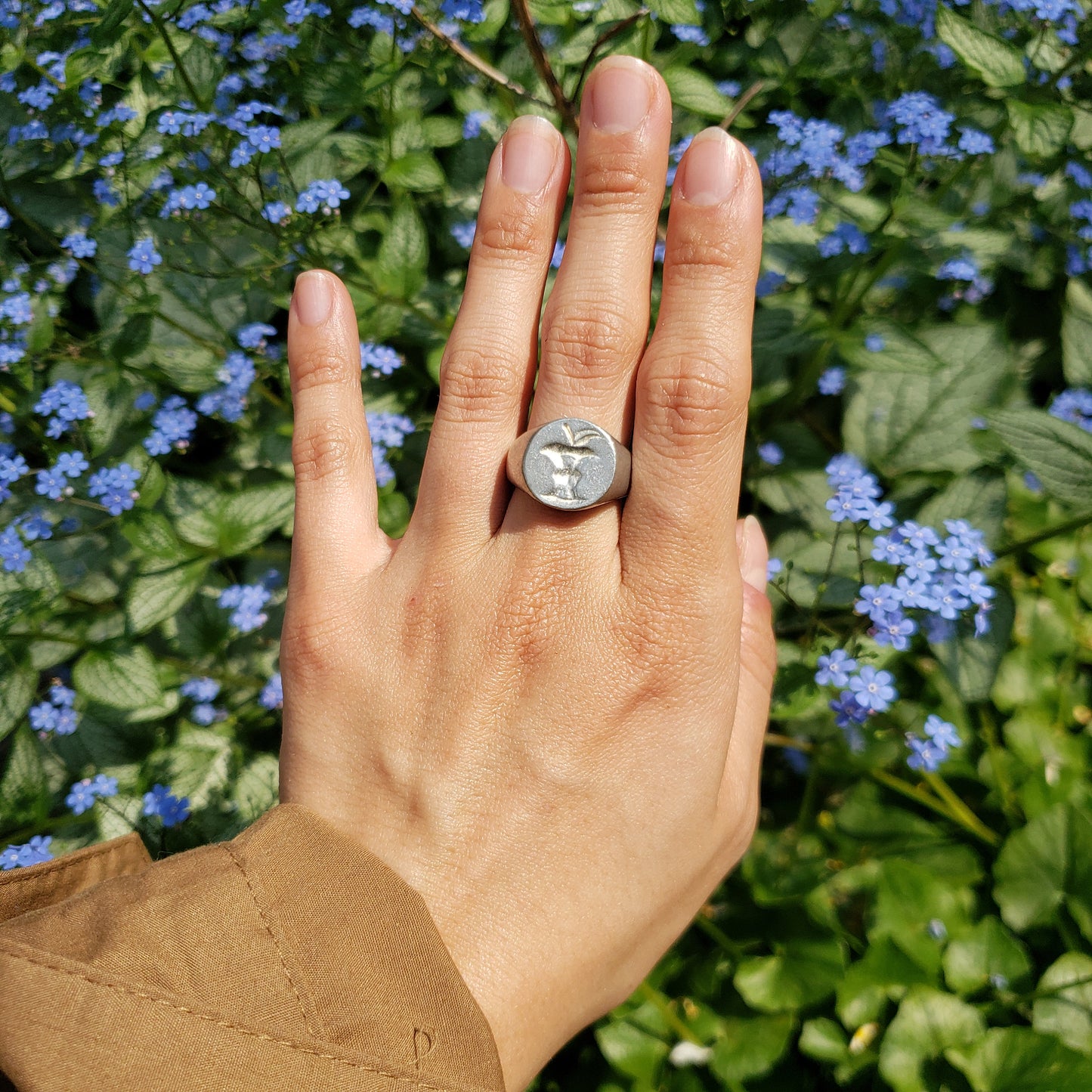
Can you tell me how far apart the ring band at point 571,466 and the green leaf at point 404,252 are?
1343mm

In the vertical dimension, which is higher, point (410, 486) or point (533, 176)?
point (533, 176)

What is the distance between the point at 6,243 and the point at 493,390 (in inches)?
106

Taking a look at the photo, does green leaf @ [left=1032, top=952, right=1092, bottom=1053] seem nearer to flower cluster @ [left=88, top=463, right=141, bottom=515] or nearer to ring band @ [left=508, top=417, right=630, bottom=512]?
ring band @ [left=508, top=417, right=630, bottom=512]

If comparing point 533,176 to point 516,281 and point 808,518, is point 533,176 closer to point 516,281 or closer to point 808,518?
point 516,281

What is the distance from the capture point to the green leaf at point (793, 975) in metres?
2.55

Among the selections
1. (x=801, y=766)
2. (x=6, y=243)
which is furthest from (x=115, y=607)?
(x=801, y=766)

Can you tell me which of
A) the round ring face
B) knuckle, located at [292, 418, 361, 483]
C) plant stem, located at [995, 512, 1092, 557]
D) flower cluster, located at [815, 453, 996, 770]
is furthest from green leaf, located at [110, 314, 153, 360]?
plant stem, located at [995, 512, 1092, 557]

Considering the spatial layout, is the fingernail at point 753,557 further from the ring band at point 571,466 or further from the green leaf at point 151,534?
the green leaf at point 151,534

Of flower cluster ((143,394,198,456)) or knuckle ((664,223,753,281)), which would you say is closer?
knuckle ((664,223,753,281))

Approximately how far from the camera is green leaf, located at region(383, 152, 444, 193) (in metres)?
2.98

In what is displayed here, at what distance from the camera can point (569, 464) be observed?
1828 mm

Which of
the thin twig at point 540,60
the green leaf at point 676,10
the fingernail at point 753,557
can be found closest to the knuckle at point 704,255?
the thin twig at point 540,60

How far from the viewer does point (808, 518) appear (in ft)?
9.95

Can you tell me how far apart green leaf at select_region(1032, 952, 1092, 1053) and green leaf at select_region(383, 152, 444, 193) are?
345cm
